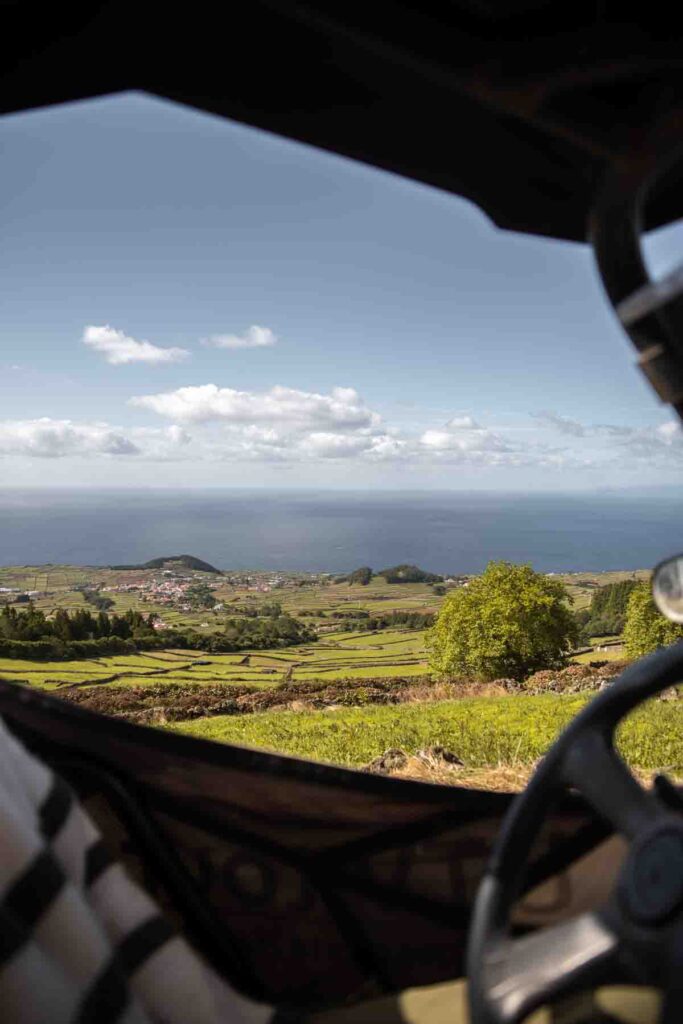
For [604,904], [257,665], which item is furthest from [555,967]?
[257,665]

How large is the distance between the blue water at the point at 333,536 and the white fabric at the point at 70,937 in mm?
68502

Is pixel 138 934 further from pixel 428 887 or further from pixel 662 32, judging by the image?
pixel 662 32

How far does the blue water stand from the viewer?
95.2 metres

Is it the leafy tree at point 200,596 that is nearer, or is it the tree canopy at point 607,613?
the tree canopy at point 607,613

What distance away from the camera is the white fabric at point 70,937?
1.00 m

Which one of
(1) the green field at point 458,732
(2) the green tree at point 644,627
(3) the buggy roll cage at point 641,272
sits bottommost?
(2) the green tree at point 644,627

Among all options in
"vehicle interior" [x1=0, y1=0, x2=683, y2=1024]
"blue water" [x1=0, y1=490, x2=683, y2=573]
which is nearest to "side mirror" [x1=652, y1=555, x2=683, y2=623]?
"vehicle interior" [x1=0, y1=0, x2=683, y2=1024]

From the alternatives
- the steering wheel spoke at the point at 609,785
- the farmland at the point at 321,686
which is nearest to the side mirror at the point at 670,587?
the steering wheel spoke at the point at 609,785

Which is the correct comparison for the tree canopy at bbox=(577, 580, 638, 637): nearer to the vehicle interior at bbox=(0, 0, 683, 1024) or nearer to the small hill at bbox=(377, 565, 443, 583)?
the small hill at bbox=(377, 565, 443, 583)

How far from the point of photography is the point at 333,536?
428 ft

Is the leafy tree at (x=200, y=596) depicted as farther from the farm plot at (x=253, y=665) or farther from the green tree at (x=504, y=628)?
the green tree at (x=504, y=628)

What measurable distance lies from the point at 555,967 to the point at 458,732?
769 cm

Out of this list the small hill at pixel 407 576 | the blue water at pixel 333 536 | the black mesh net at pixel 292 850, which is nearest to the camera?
the black mesh net at pixel 292 850

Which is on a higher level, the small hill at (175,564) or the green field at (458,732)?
the small hill at (175,564)
